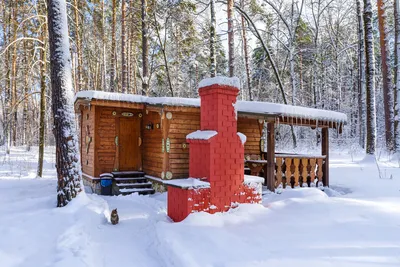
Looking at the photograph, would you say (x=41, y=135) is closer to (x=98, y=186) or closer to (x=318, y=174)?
(x=98, y=186)

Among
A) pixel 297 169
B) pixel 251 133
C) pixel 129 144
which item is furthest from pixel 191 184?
pixel 251 133

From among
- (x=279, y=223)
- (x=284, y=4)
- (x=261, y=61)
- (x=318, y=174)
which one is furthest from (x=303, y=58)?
(x=279, y=223)

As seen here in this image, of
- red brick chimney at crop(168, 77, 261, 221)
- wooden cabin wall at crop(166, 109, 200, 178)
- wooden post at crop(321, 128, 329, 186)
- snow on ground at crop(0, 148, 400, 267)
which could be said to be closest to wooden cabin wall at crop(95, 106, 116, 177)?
wooden cabin wall at crop(166, 109, 200, 178)

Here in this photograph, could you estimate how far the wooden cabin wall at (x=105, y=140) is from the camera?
31.6 ft

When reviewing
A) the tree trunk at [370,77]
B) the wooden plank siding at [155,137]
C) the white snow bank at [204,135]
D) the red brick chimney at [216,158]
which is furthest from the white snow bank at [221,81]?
the tree trunk at [370,77]

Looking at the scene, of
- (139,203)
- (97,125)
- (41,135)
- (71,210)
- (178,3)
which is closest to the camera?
(71,210)

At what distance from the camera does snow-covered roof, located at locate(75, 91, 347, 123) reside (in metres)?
7.74

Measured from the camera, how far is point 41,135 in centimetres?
1086

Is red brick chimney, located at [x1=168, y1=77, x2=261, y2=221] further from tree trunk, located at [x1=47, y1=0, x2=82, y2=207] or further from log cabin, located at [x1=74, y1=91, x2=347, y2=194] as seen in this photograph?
log cabin, located at [x1=74, y1=91, x2=347, y2=194]

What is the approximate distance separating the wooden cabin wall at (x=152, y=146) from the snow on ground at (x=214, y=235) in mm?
2865

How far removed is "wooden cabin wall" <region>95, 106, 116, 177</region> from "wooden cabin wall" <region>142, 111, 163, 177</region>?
3.56 feet

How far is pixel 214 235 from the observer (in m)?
4.18

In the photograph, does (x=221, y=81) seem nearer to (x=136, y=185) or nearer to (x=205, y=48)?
(x=136, y=185)

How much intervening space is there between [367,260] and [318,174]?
617 cm
